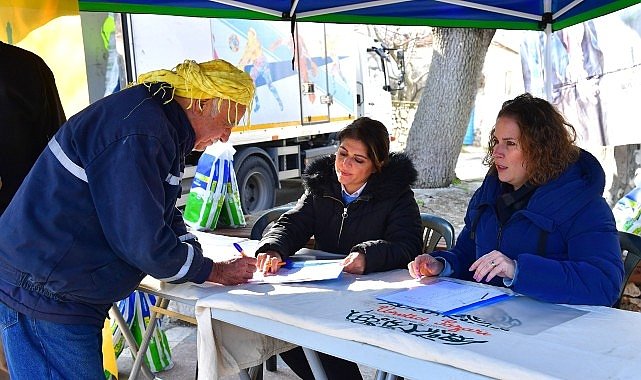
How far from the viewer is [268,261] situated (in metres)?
2.22

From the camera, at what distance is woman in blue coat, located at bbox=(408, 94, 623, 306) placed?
5.81ft

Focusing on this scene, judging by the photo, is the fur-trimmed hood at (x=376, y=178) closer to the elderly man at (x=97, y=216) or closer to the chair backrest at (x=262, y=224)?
the chair backrest at (x=262, y=224)

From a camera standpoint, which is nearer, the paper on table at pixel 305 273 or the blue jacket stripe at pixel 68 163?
the blue jacket stripe at pixel 68 163

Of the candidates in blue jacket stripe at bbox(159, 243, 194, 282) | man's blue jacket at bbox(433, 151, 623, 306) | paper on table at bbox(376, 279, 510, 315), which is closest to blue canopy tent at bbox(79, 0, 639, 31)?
man's blue jacket at bbox(433, 151, 623, 306)

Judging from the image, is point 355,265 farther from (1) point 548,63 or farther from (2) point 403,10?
(1) point 548,63

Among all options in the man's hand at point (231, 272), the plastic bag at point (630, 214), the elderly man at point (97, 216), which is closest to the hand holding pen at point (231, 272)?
the man's hand at point (231, 272)

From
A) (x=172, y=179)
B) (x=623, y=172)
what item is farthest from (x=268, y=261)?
(x=623, y=172)

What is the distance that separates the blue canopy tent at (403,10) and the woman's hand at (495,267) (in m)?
2.06

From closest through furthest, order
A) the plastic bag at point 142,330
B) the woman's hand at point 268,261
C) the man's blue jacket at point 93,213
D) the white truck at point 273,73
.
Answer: the man's blue jacket at point 93,213 < the woman's hand at point 268,261 < the plastic bag at point 142,330 < the white truck at point 273,73

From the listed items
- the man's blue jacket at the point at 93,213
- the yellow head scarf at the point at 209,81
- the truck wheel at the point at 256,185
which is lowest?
the truck wheel at the point at 256,185

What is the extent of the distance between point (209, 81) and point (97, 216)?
46cm

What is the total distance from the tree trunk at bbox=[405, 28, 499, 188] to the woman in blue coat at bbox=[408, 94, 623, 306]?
18.2ft

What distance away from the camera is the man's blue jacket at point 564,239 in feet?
5.77

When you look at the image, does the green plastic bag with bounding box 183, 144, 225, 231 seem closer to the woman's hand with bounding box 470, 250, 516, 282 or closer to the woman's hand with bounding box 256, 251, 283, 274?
the woman's hand with bounding box 256, 251, 283, 274
